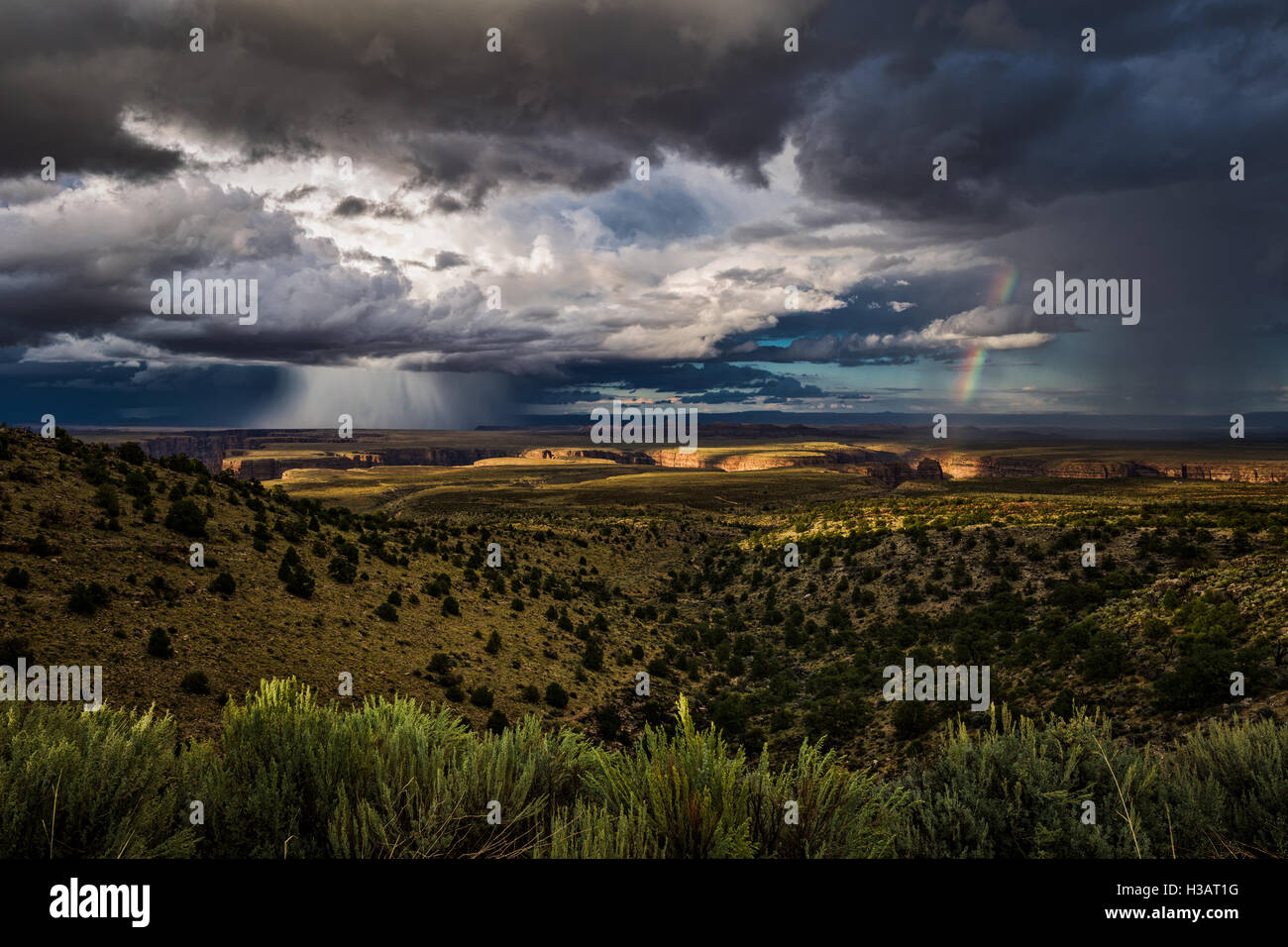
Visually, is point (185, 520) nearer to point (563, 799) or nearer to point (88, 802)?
point (88, 802)

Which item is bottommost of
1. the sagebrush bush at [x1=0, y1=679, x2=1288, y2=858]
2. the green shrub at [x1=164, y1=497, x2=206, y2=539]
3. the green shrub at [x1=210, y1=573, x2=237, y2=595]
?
the green shrub at [x1=210, y1=573, x2=237, y2=595]

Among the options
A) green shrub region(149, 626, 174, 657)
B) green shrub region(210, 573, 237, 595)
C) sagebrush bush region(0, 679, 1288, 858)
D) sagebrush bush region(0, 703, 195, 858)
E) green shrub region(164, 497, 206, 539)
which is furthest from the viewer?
green shrub region(164, 497, 206, 539)

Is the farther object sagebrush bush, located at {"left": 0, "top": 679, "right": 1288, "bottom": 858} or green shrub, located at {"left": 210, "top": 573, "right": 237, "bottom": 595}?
green shrub, located at {"left": 210, "top": 573, "right": 237, "bottom": 595}

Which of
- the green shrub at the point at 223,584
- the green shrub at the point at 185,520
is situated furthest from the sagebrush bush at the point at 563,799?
the green shrub at the point at 185,520

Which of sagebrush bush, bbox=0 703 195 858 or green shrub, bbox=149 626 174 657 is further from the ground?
sagebrush bush, bbox=0 703 195 858

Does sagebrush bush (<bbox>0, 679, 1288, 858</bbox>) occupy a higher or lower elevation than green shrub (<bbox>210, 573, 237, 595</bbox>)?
higher

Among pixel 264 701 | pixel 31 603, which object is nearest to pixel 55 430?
pixel 31 603

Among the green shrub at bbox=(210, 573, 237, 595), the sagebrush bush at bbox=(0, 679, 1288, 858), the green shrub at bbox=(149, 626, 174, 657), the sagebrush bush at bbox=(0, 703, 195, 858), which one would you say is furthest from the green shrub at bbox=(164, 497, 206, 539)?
the sagebrush bush at bbox=(0, 703, 195, 858)

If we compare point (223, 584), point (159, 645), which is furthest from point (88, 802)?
point (223, 584)

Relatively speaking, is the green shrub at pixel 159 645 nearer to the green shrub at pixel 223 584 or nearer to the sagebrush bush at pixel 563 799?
the green shrub at pixel 223 584

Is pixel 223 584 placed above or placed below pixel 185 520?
below

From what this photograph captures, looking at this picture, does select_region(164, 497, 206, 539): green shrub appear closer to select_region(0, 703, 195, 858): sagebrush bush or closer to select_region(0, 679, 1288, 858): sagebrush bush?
select_region(0, 679, 1288, 858): sagebrush bush

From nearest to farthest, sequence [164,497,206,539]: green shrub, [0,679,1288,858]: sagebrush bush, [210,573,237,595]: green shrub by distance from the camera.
A: [0,679,1288,858]: sagebrush bush < [210,573,237,595]: green shrub < [164,497,206,539]: green shrub

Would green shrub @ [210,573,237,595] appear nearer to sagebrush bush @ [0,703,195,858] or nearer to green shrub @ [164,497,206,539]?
green shrub @ [164,497,206,539]
